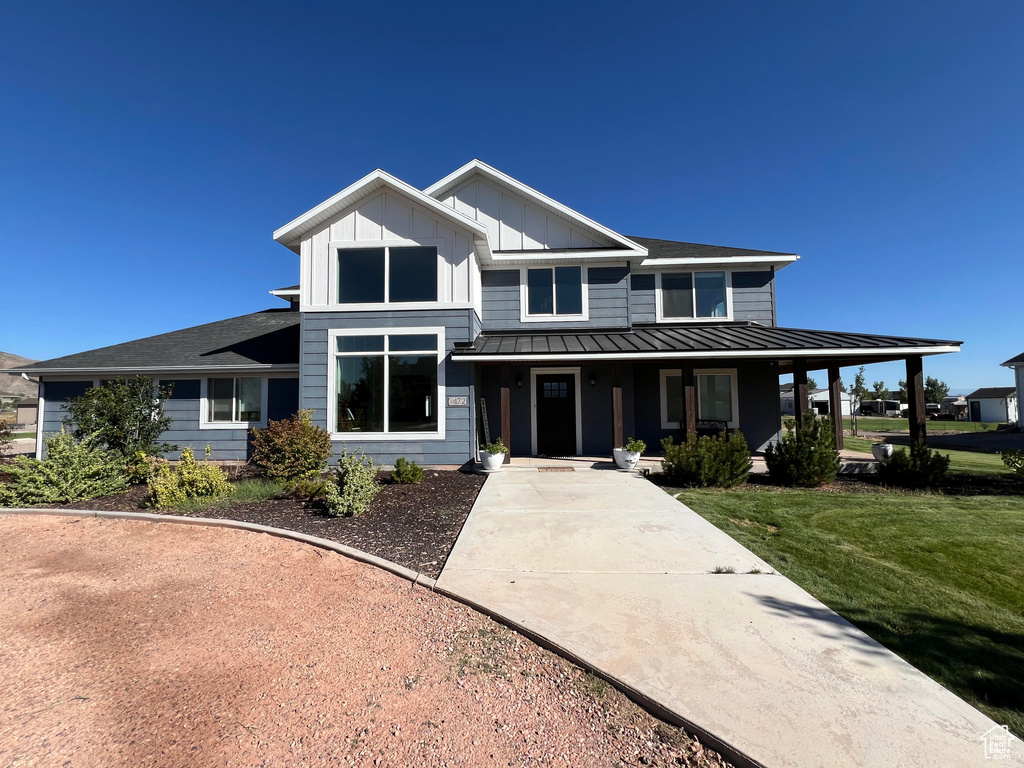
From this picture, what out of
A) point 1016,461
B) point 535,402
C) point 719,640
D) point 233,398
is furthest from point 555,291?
point 1016,461

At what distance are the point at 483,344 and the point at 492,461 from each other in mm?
2954

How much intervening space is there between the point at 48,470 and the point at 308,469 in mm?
4175

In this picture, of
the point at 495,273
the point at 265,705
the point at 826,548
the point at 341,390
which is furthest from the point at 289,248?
the point at 826,548

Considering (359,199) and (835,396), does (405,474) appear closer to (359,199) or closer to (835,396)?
(359,199)

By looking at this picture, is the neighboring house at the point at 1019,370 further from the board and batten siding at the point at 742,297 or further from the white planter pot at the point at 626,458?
the white planter pot at the point at 626,458

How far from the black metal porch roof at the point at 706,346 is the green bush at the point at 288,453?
3.66 meters

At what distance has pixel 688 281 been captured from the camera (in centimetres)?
1245

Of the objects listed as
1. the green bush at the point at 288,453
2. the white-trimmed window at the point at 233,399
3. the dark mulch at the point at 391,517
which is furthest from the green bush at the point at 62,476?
the white-trimmed window at the point at 233,399

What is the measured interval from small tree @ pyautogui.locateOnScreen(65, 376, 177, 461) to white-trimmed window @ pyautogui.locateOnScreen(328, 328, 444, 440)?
12.4 feet

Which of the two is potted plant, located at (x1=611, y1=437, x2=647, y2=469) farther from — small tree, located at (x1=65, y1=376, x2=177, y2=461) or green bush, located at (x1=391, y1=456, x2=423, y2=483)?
small tree, located at (x1=65, y1=376, x2=177, y2=461)

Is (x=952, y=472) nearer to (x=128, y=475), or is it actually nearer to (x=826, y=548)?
(x=826, y=548)

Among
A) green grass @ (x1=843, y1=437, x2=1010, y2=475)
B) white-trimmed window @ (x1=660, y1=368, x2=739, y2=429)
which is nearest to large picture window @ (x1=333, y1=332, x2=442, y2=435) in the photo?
white-trimmed window @ (x1=660, y1=368, x2=739, y2=429)

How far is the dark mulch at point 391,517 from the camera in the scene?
5.00 metres

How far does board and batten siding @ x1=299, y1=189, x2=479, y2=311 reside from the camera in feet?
33.2
